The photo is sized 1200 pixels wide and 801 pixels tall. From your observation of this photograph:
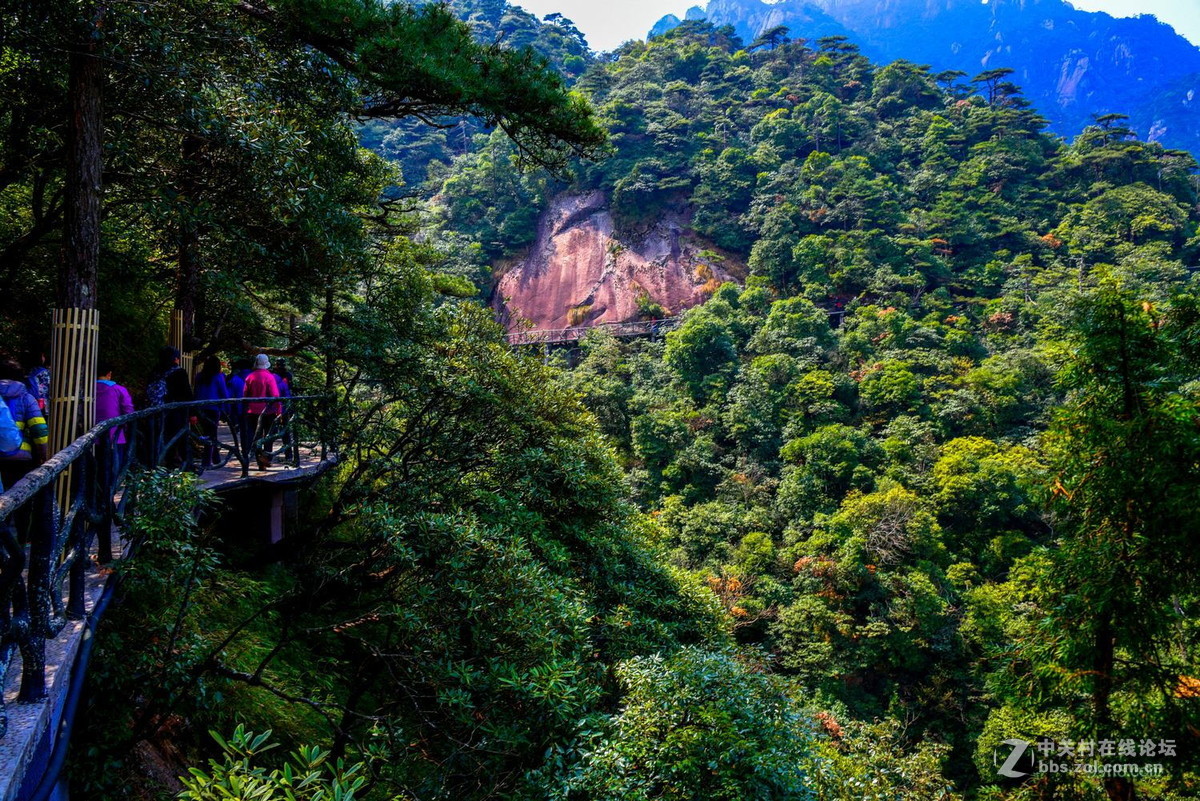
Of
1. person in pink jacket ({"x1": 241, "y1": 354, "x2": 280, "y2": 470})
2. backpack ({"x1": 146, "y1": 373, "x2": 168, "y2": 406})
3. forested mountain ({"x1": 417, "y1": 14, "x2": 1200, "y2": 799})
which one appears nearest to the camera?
backpack ({"x1": 146, "y1": 373, "x2": 168, "y2": 406})

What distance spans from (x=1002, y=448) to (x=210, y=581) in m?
24.6

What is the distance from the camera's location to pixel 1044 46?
10338 cm

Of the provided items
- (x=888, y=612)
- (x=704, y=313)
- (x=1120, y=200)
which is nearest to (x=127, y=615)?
(x=888, y=612)

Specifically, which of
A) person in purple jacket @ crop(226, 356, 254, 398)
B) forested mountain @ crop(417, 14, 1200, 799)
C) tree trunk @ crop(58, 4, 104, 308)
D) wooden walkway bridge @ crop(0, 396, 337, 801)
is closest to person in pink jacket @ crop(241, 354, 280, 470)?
person in purple jacket @ crop(226, 356, 254, 398)

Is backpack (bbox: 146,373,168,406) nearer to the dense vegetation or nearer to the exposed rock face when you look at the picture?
the dense vegetation

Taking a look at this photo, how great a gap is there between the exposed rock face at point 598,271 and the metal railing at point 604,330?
1.47 m

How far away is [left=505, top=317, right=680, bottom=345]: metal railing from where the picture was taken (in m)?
34.3

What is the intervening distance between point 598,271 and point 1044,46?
368ft

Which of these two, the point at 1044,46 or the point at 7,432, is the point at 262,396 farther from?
the point at 1044,46

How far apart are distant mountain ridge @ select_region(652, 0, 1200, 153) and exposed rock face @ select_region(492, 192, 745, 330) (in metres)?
78.0

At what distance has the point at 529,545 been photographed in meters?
6.93

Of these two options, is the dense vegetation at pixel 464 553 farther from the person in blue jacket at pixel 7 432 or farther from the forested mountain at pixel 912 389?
the person in blue jacket at pixel 7 432

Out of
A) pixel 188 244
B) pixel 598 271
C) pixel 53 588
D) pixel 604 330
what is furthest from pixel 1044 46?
pixel 53 588

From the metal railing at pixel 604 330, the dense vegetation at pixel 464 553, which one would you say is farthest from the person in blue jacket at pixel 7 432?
the metal railing at pixel 604 330
